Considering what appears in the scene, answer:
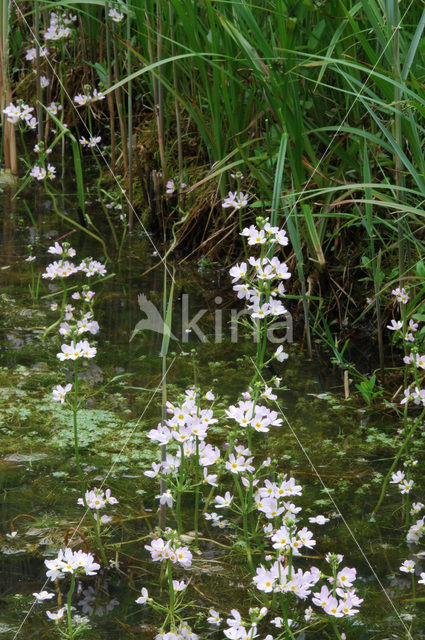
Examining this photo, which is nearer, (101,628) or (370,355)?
(101,628)

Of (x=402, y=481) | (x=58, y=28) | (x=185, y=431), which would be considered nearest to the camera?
(x=185, y=431)

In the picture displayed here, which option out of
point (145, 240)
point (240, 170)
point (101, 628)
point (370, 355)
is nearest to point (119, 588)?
point (101, 628)

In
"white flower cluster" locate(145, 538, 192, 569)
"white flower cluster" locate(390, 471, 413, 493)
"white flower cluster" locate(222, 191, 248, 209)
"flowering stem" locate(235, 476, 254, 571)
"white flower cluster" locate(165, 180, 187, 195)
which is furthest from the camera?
"white flower cluster" locate(165, 180, 187, 195)

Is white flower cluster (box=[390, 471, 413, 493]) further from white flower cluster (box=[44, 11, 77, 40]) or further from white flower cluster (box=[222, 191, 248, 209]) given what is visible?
white flower cluster (box=[44, 11, 77, 40])

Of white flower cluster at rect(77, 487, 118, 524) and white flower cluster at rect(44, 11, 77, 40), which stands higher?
white flower cluster at rect(44, 11, 77, 40)

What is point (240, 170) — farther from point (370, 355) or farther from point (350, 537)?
point (350, 537)

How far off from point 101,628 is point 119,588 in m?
0.13

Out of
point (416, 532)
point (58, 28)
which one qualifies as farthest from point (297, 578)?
point (58, 28)

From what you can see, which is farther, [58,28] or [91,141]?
[58,28]

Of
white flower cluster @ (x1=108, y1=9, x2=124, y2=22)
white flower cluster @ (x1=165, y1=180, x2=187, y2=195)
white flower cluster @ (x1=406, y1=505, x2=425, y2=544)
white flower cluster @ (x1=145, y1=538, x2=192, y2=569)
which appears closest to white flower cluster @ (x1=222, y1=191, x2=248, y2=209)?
white flower cluster @ (x1=165, y1=180, x2=187, y2=195)

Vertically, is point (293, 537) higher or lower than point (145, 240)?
lower

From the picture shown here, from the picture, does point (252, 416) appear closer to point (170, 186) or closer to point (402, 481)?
point (402, 481)

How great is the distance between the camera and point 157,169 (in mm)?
3893

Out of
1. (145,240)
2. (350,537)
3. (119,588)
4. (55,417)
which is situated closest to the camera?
(119,588)
